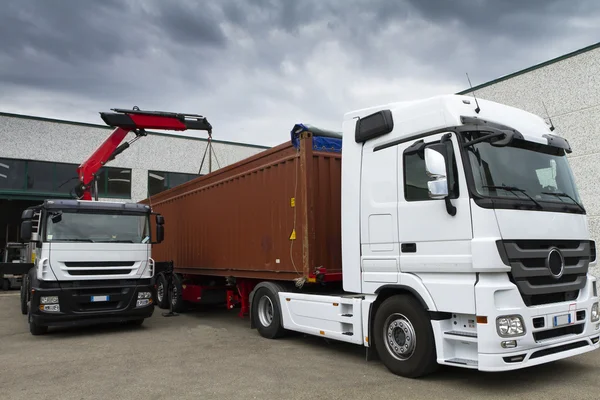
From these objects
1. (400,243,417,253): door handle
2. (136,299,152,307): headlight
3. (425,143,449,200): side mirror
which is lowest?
(136,299,152,307): headlight

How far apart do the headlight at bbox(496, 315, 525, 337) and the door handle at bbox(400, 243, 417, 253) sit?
114 cm

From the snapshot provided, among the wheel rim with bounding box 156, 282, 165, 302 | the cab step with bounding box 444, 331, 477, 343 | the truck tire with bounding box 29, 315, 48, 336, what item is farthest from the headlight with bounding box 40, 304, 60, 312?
the cab step with bounding box 444, 331, 477, 343

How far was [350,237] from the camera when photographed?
244 inches

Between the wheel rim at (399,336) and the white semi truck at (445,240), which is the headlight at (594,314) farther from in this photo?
the wheel rim at (399,336)

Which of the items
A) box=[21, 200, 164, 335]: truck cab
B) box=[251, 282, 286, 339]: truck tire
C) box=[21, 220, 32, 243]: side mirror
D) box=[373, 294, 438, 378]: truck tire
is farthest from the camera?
box=[21, 220, 32, 243]: side mirror

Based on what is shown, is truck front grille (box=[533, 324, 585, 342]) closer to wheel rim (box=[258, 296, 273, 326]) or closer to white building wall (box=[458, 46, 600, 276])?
wheel rim (box=[258, 296, 273, 326])

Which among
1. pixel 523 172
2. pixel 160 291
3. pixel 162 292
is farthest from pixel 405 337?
pixel 160 291

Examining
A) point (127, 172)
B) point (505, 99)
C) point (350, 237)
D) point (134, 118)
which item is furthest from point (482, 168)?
point (127, 172)

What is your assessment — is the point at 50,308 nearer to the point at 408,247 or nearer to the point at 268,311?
the point at 268,311

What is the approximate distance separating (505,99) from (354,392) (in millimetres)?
8854

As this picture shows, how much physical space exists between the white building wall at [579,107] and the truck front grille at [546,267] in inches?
206

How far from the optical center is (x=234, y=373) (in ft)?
19.0

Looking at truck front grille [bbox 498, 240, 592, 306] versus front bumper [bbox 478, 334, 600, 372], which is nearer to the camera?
front bumper [bbox 478, 334, 600, 372]

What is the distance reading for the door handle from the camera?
531 cm
